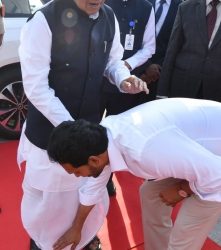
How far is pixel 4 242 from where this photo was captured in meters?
2.27

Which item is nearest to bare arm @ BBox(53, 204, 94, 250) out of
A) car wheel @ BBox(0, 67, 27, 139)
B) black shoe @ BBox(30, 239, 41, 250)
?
black shoe @ BBox(30, 239, 41, 250)

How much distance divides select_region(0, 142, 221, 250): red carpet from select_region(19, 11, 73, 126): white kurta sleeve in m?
0.94

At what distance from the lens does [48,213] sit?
1.95 m

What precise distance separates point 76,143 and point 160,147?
0.97 feet

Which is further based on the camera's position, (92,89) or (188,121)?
(92,89)

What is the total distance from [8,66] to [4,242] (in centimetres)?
165

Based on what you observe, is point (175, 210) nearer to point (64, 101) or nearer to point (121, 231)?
point (121, 231)

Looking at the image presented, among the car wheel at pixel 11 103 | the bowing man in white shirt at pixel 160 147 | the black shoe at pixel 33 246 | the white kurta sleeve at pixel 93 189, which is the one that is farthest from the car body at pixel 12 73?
the bowing man in white shirt at pixel 160 147

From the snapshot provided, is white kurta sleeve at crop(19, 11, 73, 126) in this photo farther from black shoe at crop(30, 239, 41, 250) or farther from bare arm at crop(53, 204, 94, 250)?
black shoe at crop(30, 239, 41, 250)

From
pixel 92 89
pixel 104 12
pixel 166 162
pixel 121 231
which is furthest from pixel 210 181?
pixel 121 231

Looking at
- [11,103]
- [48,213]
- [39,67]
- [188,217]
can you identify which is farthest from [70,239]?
[11,103]

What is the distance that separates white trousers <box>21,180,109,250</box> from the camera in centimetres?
195

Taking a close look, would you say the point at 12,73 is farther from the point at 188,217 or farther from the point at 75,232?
the point at 188,217

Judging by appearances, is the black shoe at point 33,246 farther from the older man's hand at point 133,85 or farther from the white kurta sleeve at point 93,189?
the older man's hand at point 133,85
